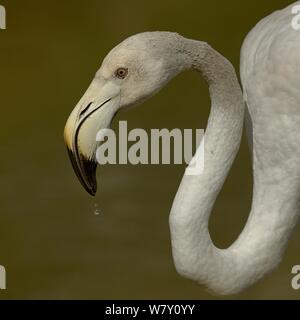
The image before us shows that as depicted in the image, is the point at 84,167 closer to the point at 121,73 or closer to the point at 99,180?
the point at 121,73

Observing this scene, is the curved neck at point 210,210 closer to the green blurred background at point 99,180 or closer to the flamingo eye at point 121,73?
the flamingo eye at point 121,73

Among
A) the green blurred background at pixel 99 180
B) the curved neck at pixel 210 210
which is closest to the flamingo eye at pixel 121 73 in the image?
the curved neck at pixel 210 210

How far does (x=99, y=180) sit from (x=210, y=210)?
148 inches

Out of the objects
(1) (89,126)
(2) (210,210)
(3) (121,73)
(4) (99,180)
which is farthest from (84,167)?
(4) (99,180)

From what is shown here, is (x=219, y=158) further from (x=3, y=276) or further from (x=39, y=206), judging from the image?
(x=39, y=206)

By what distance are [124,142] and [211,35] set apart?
10.5 ft

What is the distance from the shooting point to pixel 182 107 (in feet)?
24.2


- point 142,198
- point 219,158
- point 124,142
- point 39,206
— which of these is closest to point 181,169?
point 142,198

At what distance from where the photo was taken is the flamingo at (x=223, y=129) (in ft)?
10.1

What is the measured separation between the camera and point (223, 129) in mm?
3271

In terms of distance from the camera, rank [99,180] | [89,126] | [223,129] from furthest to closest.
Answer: [99,180] → [223,129] → [89,126]

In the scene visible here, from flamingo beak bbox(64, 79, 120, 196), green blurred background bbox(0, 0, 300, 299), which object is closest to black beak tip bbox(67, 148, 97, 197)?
flamingo beak bbox(64, 79, 120, 196)

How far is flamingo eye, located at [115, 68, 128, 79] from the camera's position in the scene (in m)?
3.08

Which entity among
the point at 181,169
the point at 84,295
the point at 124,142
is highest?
the point at 124,142
